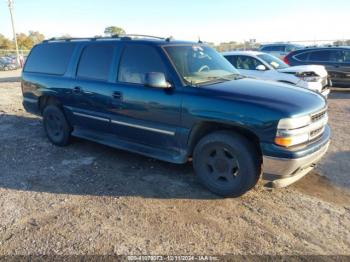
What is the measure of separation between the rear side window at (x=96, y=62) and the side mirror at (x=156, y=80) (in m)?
1.08

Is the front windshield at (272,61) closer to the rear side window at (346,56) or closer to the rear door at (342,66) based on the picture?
the rear door at (342,66)

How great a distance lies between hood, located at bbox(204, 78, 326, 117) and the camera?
364 centimetres

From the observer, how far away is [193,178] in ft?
15.4

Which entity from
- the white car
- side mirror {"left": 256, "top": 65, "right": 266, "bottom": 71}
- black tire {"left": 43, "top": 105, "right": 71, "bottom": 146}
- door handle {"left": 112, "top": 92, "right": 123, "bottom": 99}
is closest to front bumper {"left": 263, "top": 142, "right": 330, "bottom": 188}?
door handle {"left": 112, "top": 92, "right": 123, "bottom": 99}

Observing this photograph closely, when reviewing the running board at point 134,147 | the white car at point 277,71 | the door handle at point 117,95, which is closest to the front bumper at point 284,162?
the running board at point 134,147

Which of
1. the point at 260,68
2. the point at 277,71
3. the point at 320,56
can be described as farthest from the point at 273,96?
the point at 320,56

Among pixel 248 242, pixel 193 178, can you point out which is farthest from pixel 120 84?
pixel 248 242

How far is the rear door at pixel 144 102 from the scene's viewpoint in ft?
14.1

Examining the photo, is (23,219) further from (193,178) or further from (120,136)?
(193,178)

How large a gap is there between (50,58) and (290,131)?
4.62 m

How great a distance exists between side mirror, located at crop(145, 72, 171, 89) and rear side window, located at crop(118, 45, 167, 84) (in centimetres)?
19

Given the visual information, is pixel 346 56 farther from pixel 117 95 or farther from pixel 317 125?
pixel 117 95

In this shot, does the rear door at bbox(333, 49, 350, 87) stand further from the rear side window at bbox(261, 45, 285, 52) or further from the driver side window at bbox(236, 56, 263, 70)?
→ the rear side window at bbox(261, 45, 285, 52)

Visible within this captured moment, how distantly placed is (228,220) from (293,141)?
114 centimetres
